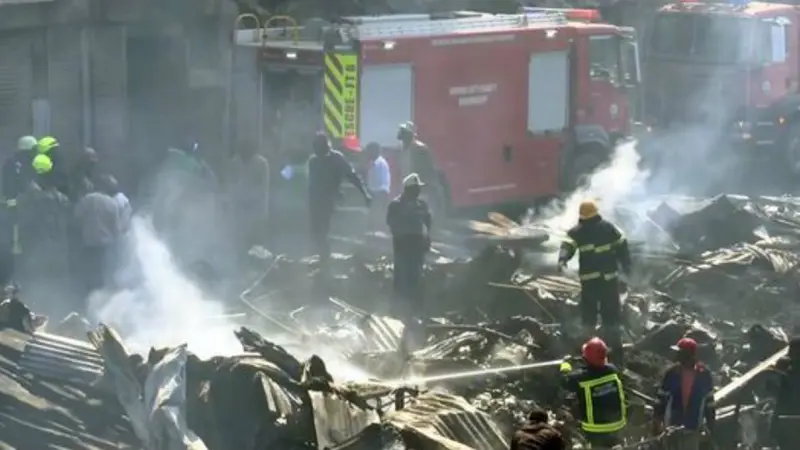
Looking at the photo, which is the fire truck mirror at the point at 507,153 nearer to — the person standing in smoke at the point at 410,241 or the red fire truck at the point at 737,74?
the red fire truck at the point at 737,74

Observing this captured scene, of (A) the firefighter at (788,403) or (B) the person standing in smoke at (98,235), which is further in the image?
(B) the person standing in smoke at (98,235)

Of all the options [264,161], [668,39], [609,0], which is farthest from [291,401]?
[609,0]

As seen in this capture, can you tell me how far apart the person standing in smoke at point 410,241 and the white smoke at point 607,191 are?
15.4 feet

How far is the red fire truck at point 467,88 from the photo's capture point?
1947 centimetres

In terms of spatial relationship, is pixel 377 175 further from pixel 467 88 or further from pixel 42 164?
pixel 42 164

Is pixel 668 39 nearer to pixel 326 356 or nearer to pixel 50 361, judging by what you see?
pixel 326 356

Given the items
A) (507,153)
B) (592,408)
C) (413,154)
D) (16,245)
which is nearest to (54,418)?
(592,408)

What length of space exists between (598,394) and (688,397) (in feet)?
2.55

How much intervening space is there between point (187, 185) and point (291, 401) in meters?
7.82

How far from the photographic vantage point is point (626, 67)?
76.7 ft

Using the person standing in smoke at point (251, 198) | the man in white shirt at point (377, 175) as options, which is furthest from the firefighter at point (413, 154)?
the person standing in smoke at point (251, 198)

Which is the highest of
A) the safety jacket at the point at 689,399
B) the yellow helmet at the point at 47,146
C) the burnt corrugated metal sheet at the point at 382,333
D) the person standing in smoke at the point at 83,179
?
the yellow helmet at the point at 47,146

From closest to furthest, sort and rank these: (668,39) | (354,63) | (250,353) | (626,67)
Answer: (250,353)
(354,63)
(626,67)
(668,39)

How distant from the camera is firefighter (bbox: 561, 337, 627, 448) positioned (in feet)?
33.3
